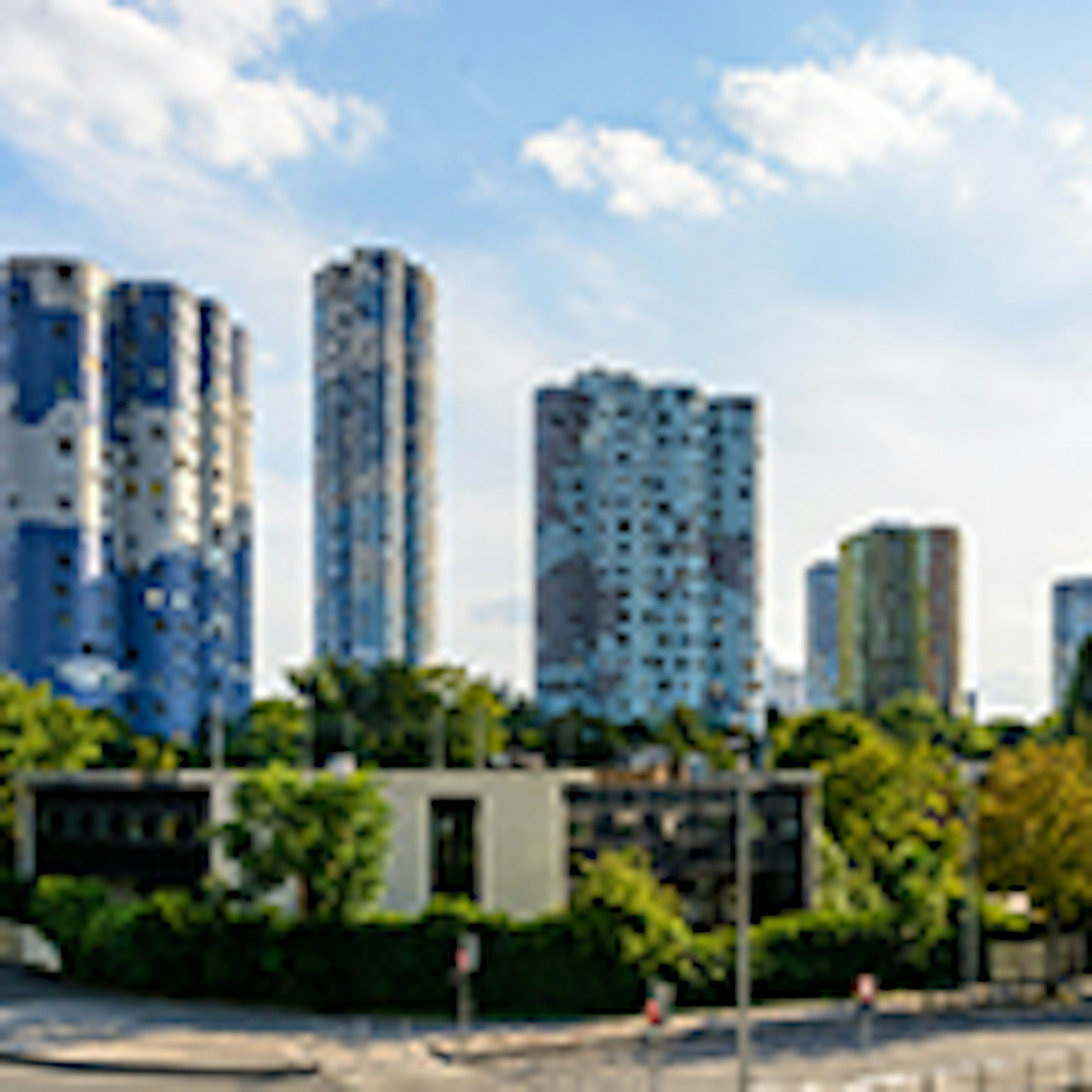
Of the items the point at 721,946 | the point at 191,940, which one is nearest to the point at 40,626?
the point at 191,940

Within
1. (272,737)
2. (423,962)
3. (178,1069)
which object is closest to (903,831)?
(423,962)

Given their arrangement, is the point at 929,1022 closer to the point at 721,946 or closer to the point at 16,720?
the point at 721,946

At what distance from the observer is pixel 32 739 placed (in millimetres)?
57406

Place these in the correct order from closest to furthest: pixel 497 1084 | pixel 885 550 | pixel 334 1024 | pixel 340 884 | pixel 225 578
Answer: pixel 497 1084
pixel 334 1024
pixel 340 884
pixel 225 578
pixel 885 550

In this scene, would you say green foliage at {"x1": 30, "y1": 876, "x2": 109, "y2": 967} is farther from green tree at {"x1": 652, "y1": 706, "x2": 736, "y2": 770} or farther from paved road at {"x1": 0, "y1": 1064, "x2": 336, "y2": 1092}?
green tree at {"x1": 652, "y1": 706, "x2": 736, "y2": 770}

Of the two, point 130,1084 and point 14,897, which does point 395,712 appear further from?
point 130,1084

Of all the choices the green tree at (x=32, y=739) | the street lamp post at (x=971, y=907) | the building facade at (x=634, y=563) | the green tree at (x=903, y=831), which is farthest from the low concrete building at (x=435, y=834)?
the building facade at (x=634, y=563)

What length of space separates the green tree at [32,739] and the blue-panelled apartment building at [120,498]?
28720mm

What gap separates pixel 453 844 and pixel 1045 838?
67.6 ft

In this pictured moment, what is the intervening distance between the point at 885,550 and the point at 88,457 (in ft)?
418

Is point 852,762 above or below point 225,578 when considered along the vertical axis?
below

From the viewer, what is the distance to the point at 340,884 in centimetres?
3975

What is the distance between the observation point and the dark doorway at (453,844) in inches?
1775

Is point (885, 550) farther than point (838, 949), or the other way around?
point (885, 550)
